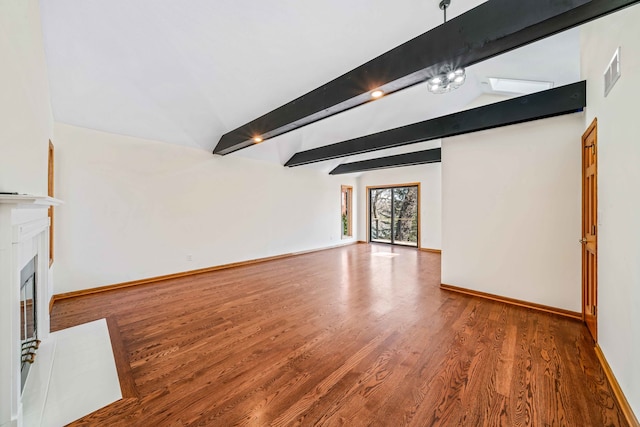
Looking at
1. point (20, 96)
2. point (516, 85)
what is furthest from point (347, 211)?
point (20, 96)

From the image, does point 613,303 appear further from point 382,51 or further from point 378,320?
point 382,51

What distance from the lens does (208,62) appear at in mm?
2736

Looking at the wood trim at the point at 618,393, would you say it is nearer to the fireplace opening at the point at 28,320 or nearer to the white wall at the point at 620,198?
the white wall at the point at 620,198

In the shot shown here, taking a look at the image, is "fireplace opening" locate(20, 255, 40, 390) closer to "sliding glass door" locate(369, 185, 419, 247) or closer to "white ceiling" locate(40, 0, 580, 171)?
"white ceiling" locate(40, 0, 580, 171)

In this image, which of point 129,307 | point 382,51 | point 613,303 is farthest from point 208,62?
point 613,303

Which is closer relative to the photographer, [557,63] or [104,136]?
[557,63]

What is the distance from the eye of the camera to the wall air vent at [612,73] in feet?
5.49

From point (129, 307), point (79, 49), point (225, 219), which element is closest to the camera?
point (79, 49)

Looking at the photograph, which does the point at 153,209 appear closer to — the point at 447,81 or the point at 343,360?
the point at 343,360

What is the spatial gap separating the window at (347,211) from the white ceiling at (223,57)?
4632 mm

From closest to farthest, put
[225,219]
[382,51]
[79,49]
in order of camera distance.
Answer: [382,51] < [79,49] < [225,219]

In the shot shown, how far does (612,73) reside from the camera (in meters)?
1.77

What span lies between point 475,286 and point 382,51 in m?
3.32

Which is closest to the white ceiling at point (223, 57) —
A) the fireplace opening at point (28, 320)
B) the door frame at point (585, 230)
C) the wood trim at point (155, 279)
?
the door frame at point (585, 230)
